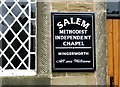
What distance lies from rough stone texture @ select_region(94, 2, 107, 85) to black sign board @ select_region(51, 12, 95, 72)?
0.33 ft

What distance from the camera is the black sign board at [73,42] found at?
19.6 ft

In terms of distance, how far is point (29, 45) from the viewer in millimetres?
6078

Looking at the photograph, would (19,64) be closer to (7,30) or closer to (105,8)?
(7,30)

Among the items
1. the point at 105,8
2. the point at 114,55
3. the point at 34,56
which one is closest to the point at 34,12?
the point at 34,56

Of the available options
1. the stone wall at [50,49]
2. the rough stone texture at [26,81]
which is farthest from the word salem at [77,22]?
the rough stone texture at [26,81]

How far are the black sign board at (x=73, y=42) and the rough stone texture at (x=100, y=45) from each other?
10 cm

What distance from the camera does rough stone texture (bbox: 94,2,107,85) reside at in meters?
6.04

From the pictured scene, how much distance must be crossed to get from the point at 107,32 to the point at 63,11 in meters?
0.92

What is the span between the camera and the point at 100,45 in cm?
604

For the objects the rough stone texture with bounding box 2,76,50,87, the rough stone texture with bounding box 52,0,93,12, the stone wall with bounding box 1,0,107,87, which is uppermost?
the rough stone texture with bounding box 52,0,93,12

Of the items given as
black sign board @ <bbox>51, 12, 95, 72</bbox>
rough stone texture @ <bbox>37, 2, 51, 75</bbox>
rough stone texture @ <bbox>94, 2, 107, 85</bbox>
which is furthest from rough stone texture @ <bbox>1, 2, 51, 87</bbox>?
rough stone texture @ <bbox>94, 2, 107, 85</bbox>

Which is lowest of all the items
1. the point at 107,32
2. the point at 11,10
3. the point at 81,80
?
the point at 81,80

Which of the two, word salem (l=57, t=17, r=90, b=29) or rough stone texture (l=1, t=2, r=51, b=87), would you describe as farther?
word salem (l=57, t=17, r=90, b=29)

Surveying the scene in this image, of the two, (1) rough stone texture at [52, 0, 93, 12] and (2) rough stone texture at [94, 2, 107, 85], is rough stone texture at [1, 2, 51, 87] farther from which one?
(2) rough stone texture at [94, 2, 107, 85]
